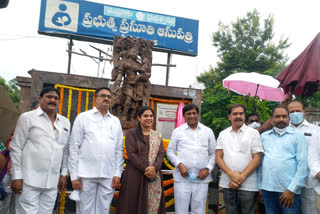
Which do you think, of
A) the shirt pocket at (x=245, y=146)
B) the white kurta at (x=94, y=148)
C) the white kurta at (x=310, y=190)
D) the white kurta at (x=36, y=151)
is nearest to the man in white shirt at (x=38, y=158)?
the white kurta at (x=36, y=151)

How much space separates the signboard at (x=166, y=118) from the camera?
7703 mm

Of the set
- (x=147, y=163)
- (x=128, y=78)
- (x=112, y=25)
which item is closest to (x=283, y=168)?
(x=147, y=163)

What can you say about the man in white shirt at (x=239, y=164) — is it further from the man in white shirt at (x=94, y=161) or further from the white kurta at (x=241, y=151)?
the man in white shirt at (x=94, y=161)

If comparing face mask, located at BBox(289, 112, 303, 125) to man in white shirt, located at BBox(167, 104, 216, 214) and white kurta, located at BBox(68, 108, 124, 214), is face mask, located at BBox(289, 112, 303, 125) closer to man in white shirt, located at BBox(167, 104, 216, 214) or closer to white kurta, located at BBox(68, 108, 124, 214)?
man in white shirt, located at BBox(167, 104, 216, 214)

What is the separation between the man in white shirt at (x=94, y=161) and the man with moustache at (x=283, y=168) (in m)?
1.74

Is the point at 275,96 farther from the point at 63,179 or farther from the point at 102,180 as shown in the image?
the point at 63,179

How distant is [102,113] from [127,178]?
854 mm

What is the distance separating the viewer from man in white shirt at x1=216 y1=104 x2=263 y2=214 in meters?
2.96

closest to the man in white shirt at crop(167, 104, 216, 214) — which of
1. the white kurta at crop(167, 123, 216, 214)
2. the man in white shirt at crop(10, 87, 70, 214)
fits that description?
the white kurta at crop(167, 123, 216, 214)

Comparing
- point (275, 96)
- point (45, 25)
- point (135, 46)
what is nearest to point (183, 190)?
point (275, 96)

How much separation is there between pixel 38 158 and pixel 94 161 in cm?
59

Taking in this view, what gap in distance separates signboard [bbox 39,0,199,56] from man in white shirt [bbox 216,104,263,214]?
A: 9.91 m

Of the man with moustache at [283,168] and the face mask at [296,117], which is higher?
the face mask at [296,117]

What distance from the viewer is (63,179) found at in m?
2.97
